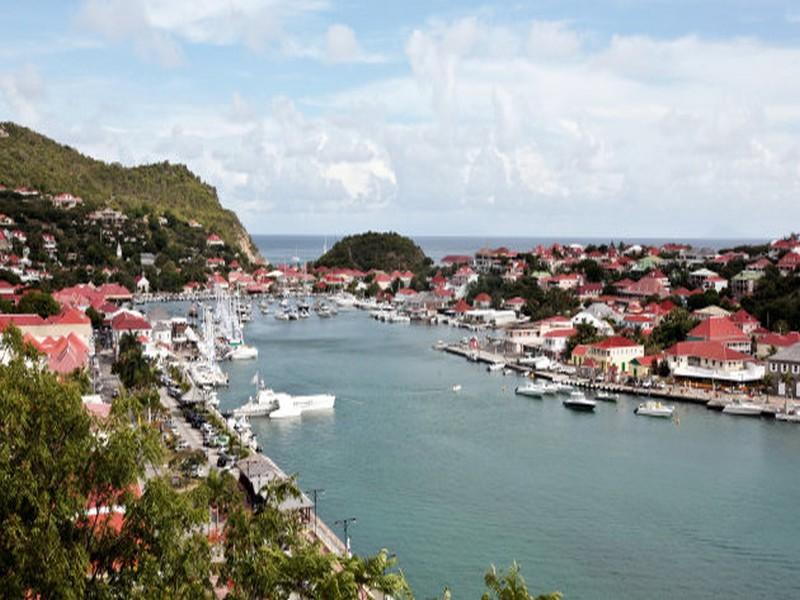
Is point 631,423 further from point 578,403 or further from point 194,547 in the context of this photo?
point 194,547

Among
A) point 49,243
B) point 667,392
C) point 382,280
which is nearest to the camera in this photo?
point 667,392

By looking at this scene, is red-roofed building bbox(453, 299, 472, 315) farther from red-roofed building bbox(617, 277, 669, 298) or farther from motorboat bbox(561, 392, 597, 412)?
motorboat bbox(561, 392, 597, 412)

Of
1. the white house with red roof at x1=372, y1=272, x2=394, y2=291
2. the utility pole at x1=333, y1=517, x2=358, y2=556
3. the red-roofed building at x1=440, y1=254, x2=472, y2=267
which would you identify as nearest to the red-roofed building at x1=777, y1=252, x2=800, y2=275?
the red-roofed building at x1=440, y1=254, x2=472, y2=267

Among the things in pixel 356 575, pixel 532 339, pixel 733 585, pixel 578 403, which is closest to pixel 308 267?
pixel 532 339

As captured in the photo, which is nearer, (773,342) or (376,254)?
(773,342)

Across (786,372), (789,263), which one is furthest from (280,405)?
(789,263)

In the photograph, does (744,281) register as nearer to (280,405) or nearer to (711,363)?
(711,363)

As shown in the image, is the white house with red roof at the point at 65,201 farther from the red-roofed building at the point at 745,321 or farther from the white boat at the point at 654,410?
the white boat at the point at 654,410
